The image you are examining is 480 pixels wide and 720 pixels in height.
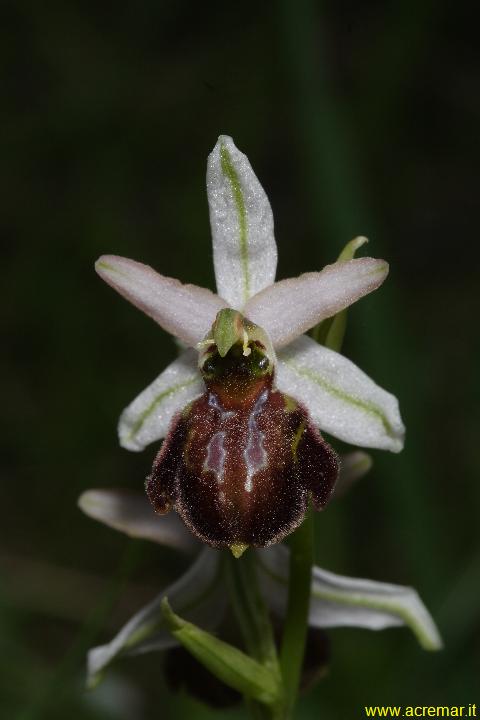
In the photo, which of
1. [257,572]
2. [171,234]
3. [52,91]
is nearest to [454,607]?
[257,572]

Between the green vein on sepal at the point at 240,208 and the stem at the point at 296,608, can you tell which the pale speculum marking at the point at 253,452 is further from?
the green vein on sepal at the point at 240,208

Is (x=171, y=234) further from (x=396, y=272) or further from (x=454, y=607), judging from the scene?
(x=454, y=607)

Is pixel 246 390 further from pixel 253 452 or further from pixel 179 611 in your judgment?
pixel 179 611

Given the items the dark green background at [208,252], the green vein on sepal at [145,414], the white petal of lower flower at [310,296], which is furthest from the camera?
the dark green background at [208,252]

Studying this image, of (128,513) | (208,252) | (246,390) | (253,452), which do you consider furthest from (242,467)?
(208,252)

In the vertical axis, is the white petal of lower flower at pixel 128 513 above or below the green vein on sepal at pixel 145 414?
below

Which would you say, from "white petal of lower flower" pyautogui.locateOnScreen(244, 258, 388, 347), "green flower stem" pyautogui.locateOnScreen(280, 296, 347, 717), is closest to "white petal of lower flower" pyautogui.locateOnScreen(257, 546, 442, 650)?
"green flower stem" pyautogui.locateOnScreen(280, 296, 347, 717)

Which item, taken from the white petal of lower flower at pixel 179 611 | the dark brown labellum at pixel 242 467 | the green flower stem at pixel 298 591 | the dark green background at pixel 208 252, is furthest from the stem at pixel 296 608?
the dark green background at pixel 208 252
